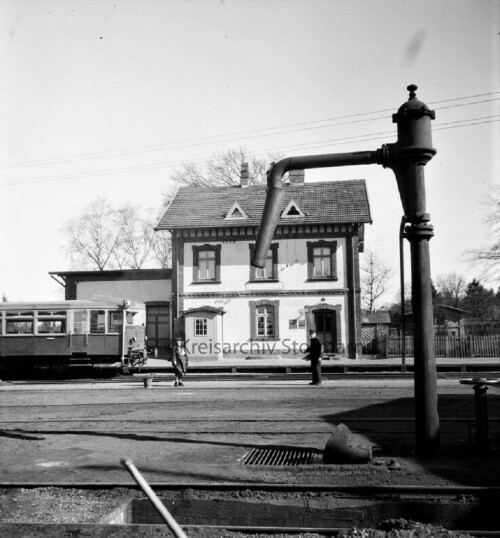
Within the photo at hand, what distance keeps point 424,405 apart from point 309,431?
2981mm

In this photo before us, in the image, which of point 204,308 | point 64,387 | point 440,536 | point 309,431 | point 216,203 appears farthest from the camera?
point 216,203

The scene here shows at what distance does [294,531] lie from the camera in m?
4.69

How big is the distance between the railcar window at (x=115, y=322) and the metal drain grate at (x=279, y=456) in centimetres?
1672

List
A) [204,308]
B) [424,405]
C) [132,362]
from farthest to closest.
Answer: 1. [204,308]
2. [132,362]
3. [424,405]

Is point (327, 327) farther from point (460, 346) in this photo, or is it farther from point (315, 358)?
point (315, 358)

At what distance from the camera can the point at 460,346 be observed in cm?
2972

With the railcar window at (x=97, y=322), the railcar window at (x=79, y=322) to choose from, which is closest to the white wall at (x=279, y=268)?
the railcar window at (x=97, y=322)

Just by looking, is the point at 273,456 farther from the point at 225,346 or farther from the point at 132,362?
the point at 225,346

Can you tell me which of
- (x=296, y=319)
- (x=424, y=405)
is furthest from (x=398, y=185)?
(x=296, y=319)

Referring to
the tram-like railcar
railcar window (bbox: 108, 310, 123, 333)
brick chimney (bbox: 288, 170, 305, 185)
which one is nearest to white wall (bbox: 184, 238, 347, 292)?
brick chimney (bbox: 288, 170, 305, 185)

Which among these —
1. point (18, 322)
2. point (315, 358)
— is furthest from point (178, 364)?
point (18, 322)

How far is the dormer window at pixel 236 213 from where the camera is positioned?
3319cm

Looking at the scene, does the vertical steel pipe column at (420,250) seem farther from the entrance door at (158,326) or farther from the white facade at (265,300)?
the entrance door at (158,326)

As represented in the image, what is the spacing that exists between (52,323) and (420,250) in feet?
63.3
